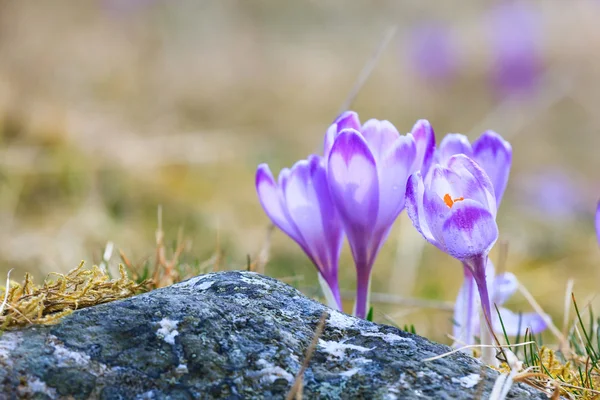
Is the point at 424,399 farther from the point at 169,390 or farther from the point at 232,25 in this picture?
the point at 232,25

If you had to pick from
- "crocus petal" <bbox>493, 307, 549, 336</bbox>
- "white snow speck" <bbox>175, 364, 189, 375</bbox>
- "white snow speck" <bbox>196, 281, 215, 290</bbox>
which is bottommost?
"crocus petal" <bbox>493, 307, 549, 336</bbox>

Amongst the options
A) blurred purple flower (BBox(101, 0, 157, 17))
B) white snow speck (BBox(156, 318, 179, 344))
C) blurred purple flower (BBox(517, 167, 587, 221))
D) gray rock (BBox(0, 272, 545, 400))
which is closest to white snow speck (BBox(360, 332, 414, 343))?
gray rock (BBox(0, 272, 545, 400))

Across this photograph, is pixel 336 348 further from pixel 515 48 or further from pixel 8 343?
pixel 515 48

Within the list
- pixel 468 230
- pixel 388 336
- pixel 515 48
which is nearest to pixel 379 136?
pixel 468 230

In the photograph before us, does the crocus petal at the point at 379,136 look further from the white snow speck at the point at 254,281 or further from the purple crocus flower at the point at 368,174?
the white snow speck at the point at 254,281

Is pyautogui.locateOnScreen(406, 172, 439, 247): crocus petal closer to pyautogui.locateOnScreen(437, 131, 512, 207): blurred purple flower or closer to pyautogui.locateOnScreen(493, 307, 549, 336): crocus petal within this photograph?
pyautogui.locateOnScreen(437, 131, 512, 207): blurred purple flower

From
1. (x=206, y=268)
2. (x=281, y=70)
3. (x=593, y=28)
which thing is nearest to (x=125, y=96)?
(x=281, y=70)

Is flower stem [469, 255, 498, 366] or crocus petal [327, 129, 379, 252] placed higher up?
crocus petal [327, 129, 379, 252]

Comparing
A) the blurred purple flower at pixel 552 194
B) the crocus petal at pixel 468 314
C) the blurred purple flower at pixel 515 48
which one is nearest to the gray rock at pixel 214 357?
the crocus petal at pixel 468 314
